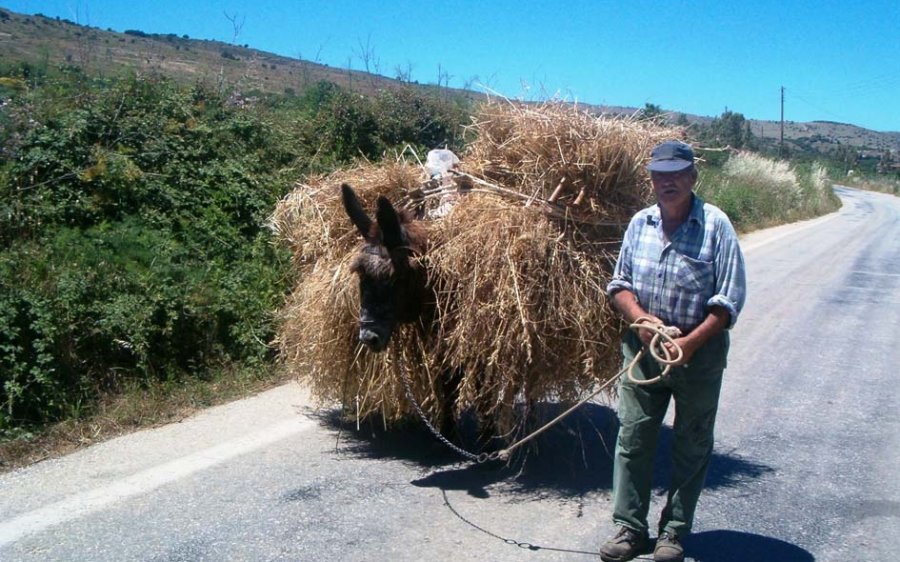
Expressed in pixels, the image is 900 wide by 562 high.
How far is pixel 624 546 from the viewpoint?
399cm

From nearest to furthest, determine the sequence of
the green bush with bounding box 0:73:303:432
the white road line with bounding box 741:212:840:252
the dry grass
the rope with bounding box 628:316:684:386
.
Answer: the rope with bounding box 628:316:684:386 < the dry grass < the green bush with bounding box 0:73:303:432 < the white road line with bounding box 741:212:840:252

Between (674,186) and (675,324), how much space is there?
0.64 metres

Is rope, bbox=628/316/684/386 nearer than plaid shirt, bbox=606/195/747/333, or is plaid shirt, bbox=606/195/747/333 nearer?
rope, bbox=628/316/684/386

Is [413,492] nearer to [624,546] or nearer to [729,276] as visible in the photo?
[624,546]

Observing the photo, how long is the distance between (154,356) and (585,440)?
3479 millimetres

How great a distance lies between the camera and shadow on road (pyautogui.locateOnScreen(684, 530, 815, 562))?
4160mm

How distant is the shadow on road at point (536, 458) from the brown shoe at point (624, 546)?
2.61 feet

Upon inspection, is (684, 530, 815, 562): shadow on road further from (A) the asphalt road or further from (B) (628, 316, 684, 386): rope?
(B) (628, 316, 684, 386): rope

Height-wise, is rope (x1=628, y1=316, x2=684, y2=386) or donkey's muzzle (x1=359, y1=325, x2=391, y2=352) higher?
rope (x1=628, y1=316, x2=684, y2=386)

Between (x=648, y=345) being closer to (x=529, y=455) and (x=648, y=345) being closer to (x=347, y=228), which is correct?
(x=529, y=455)

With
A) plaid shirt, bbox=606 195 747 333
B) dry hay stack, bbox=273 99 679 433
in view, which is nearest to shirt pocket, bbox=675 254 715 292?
plaid shirt, bbox=606 195 747 333

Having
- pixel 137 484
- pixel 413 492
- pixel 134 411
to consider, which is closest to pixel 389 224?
pixel 413 492

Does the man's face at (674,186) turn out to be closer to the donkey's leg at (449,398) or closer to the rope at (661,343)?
the rope at (661,343)

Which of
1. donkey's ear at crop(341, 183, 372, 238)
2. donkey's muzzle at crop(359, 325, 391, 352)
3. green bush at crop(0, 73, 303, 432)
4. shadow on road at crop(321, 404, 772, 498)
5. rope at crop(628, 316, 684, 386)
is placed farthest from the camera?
green bush at crop(0, 73, 303, 432)
